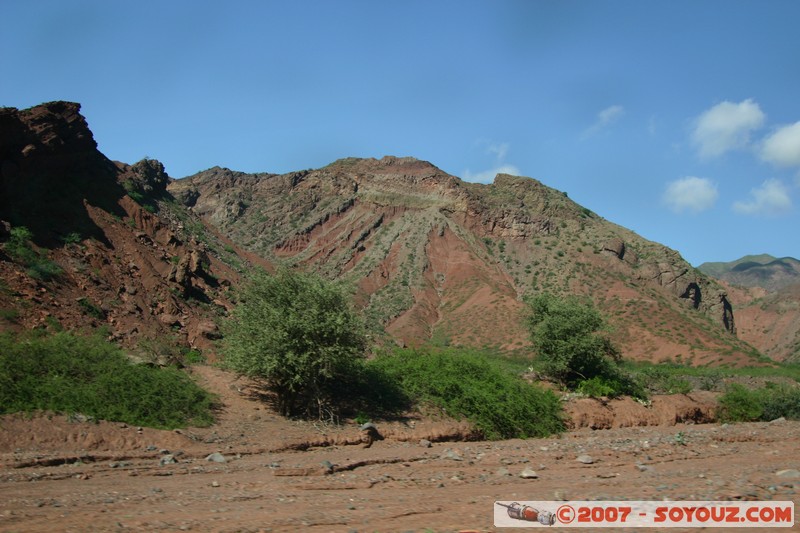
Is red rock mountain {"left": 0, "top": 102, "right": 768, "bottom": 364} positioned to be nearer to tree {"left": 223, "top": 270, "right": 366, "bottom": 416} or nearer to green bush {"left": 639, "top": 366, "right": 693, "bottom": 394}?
tree {"left": 223, "top": 270, "right": 366, "bottom": 416}

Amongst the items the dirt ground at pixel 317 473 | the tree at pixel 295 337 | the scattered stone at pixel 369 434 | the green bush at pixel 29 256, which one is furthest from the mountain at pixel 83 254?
the scattered stone at pixel 369 434

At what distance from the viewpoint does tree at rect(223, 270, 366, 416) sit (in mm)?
19641

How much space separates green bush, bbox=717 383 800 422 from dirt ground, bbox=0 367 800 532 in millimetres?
8725

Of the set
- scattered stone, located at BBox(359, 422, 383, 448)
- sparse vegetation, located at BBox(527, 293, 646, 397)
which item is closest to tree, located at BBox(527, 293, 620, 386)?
sparse vegetation, located at BBox(527, 293, 646, 397)

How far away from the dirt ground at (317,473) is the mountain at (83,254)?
6703 mm

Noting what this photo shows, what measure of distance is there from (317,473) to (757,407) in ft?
91.7

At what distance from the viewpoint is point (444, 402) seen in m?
23.4

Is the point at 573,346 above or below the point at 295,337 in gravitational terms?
below

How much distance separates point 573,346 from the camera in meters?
30.1

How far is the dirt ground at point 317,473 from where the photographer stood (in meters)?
8.38

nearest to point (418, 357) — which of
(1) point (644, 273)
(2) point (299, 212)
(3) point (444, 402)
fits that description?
(3) point (444, 402)

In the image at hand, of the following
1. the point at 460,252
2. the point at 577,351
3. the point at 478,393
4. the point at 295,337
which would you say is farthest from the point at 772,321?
the point at 295,337

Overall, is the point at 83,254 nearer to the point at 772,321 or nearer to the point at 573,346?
the point at 573,346

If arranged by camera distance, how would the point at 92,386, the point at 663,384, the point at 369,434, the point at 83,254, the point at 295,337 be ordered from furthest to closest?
the point at 663,384
the point at 83,254
the point at 295,337
the point at 369,434
the point at 92,386
